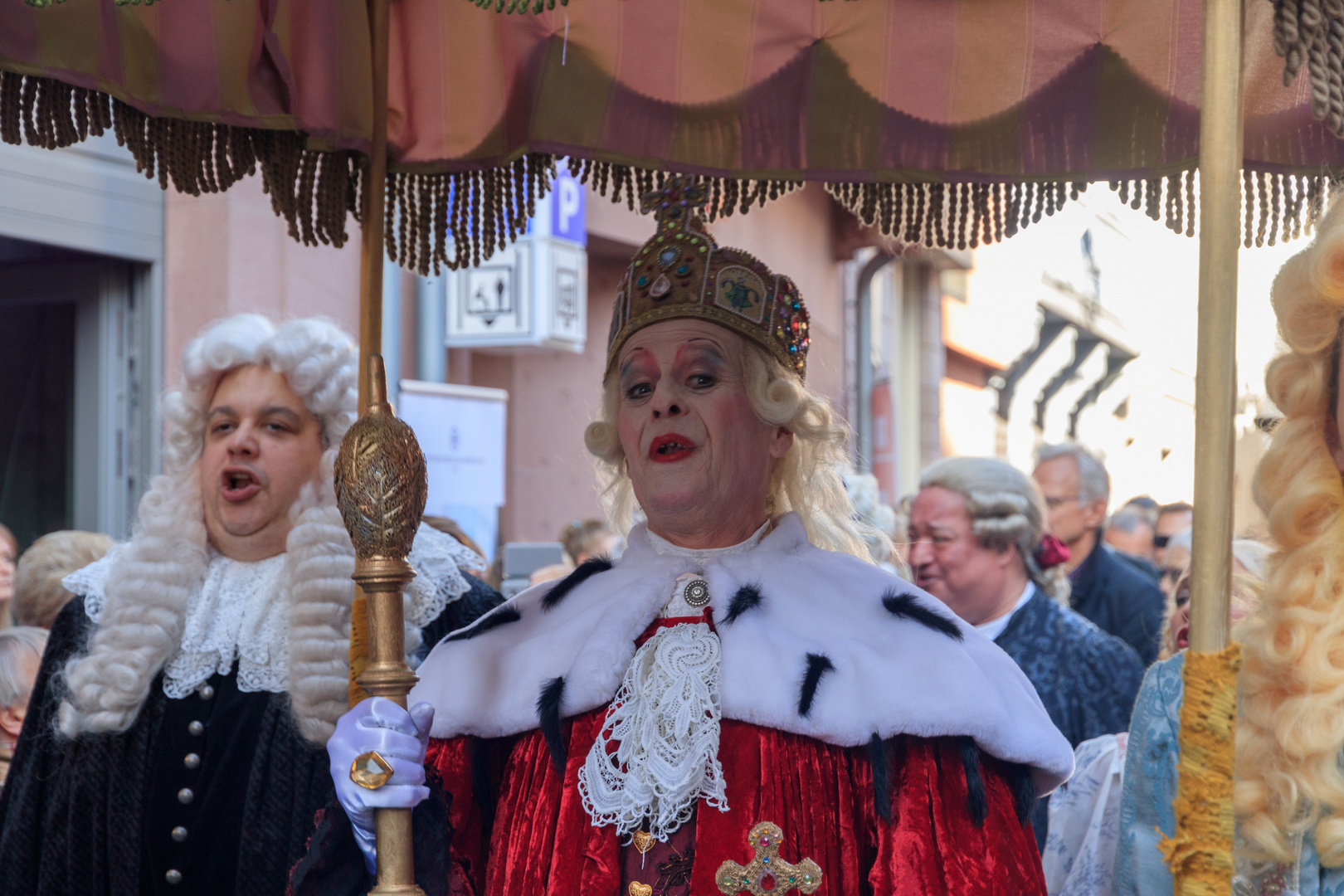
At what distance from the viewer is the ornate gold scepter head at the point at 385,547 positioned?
6.89 feet

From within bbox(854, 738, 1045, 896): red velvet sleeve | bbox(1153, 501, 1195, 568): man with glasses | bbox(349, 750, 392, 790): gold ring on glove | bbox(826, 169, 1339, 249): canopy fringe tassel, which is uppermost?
bbox(826, 169, 1339, 249): canopy fringe tassel

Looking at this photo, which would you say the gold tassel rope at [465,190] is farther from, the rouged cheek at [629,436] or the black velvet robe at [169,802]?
the black velvet robe at [169,802]

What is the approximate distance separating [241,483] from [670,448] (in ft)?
3.72

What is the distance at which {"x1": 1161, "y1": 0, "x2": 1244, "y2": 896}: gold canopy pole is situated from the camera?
1.69 m

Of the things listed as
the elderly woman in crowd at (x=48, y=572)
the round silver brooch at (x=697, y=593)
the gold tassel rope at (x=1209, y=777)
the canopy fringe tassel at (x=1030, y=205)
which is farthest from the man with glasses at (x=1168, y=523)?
the gold tassel rope at (x=1209, y=777)

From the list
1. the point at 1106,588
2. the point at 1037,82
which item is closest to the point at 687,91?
the point at 1037,82

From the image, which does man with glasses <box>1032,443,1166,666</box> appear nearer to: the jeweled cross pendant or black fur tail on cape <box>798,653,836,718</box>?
black fur tail on cape <box>798,653,836,718</box>

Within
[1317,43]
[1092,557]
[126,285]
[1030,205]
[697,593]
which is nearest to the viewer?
[1317,43]

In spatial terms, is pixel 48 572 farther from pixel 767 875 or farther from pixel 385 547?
pixel 767 875

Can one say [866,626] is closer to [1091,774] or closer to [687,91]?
[1091,774]

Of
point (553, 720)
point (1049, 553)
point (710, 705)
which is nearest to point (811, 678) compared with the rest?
point (710, 705)

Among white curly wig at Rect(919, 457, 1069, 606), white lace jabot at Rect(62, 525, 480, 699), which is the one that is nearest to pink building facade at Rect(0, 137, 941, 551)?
white curly wig at Rect(919, 457, 1069, 606)

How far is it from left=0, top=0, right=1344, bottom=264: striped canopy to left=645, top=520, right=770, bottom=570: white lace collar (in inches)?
32.1

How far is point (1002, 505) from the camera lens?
4.07 metres
